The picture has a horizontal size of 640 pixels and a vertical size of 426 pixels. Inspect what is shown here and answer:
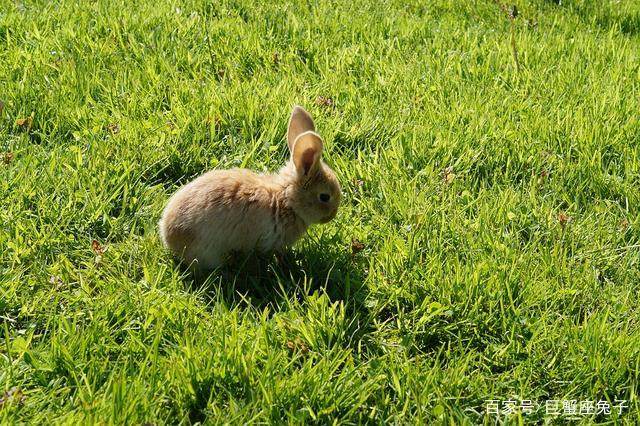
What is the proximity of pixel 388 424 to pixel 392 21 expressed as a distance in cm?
414

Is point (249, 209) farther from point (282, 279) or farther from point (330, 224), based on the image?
point (330, 224)

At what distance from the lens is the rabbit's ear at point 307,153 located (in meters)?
3.69

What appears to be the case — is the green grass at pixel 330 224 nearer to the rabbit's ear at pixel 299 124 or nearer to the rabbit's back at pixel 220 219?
the rabbit's back at pixel 220 219

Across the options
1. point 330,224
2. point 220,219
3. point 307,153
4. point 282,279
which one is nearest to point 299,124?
point 307,153

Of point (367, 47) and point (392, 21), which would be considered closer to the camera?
point (367, 47)

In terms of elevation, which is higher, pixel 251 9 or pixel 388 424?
pixel 251 9

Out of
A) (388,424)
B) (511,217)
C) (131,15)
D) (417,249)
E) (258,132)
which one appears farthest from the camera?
(131,15)

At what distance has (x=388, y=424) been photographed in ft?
9.89

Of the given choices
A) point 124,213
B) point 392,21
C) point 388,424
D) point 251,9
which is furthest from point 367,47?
point 388,424

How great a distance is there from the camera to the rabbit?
367cm

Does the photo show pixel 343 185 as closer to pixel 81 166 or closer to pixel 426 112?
pixel 426 112

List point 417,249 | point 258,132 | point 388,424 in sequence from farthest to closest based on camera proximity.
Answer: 1. point 258,132
2. point 417,249
3. point 388,424

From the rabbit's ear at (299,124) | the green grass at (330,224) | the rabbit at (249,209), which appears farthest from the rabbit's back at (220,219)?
the rabbit's ear at (299,124)

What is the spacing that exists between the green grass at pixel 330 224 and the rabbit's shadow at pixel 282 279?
0.05 feet
